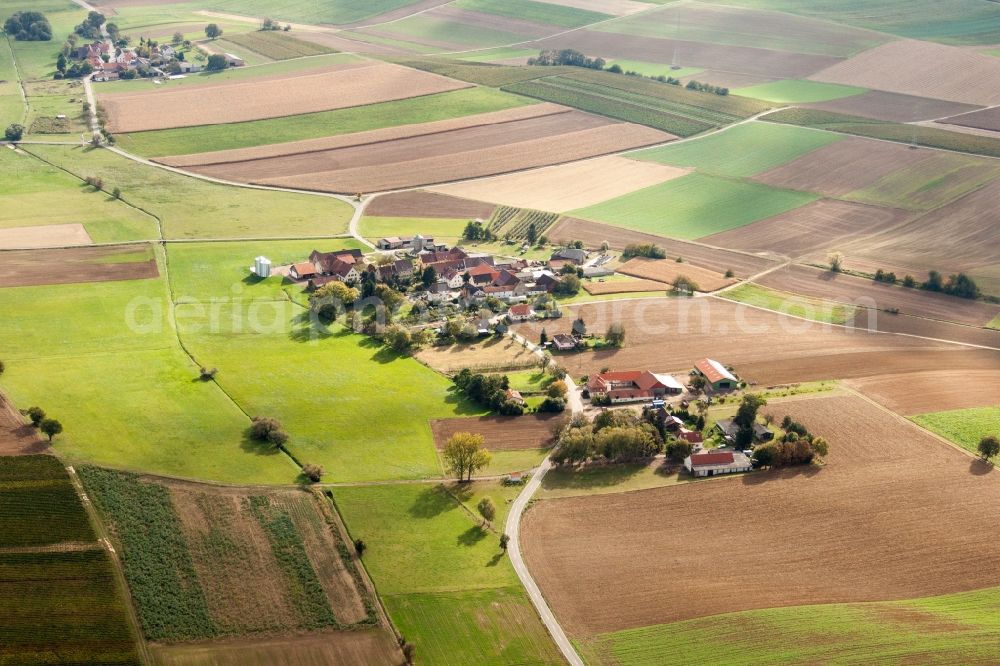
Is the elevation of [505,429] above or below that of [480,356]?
below

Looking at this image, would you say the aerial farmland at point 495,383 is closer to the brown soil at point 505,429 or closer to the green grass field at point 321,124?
the brown soil at point 505,429

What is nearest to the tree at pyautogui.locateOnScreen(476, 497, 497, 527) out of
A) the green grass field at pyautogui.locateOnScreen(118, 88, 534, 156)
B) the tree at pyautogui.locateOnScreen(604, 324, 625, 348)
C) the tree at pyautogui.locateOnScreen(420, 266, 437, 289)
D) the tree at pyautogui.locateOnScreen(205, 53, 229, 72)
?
the tree at pyautogui.locateOnScreen(604, 324, 625, 348)

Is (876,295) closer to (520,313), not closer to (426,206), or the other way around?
(520,313)

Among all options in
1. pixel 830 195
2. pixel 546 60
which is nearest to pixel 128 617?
pixel 830 195

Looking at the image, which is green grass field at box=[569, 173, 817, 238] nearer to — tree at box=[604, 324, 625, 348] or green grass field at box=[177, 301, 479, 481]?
tree at box=[604, 324, 625, 348]

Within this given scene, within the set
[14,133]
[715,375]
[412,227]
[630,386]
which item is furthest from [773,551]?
[14,133]

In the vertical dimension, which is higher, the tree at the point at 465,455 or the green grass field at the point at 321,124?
the green grass field at the point at 321,124

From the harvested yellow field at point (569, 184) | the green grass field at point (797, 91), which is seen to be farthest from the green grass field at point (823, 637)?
the green grass field at point (797, 91)

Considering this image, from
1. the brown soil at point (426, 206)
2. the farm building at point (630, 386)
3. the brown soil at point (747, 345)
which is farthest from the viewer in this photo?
the brown soil at point (426, 206)
